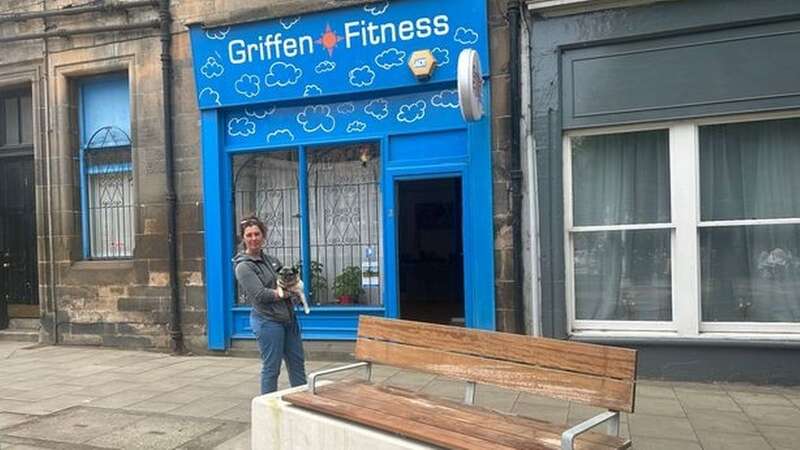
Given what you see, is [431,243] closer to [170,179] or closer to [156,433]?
[170,179]

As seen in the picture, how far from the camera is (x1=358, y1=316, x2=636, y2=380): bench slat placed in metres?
3.25

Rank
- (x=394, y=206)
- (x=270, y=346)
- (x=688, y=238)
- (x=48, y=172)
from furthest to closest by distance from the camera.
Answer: (x=48, y=172) < (x=394, y=206) < (x=688, y=238) < (x=270, y=346)

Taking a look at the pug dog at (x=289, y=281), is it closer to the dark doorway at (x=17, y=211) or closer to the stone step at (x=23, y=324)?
the stone step at (x=23, y=324)

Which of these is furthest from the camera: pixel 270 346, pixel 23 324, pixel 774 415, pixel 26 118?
pixel 26 118

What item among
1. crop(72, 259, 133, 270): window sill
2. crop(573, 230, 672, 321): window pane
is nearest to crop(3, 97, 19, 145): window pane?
crop(72, 259, 133, 270): window sill

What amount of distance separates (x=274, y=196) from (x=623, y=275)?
170 inches

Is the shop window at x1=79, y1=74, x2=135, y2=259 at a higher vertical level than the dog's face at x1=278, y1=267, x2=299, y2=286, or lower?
higher

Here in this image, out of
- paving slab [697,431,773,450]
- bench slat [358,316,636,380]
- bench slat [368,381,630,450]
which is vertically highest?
bench slat [358,316,636,380]

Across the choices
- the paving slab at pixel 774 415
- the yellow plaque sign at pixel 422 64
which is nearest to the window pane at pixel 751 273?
the paving slab at pixel 774 415

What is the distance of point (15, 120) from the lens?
394 inches

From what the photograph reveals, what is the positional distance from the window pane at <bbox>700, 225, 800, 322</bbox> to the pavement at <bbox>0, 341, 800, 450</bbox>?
744 millimetres

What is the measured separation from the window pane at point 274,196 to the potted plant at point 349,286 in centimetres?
64

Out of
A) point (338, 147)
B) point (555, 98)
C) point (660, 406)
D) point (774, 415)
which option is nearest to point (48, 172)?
point (338, 147)

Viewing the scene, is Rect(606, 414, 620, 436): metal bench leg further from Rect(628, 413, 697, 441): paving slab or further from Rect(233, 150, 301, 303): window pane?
Rect(233, 150, 301, 303): window pane
